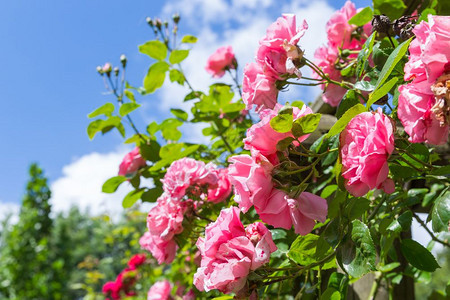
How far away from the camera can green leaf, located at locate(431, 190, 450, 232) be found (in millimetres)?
575

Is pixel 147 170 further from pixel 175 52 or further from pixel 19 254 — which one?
pixel 19 254

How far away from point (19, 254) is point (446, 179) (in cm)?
681

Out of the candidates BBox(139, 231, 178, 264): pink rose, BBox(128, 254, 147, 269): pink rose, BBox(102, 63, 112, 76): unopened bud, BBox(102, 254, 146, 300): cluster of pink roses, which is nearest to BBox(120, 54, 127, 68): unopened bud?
BBox(102, 63, 112, 76): unopened bud

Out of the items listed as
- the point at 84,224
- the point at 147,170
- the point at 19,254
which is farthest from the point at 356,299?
the point at 84,224

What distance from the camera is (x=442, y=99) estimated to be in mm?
491

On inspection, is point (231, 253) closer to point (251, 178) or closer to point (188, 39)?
point (251, 178)

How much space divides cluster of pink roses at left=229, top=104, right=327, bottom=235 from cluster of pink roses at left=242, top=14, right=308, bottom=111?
0.15 metres

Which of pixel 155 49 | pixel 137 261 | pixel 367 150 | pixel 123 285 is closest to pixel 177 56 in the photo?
pixel 155 49

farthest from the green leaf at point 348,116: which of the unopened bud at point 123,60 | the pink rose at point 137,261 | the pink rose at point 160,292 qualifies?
the pink rose at point 137,261

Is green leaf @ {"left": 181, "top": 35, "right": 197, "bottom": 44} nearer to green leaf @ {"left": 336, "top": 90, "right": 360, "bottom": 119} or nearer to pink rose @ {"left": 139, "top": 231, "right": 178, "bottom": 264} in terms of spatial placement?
pink rose @ {"left": 139, "top": 231, "right": 178, "bottom": 264}

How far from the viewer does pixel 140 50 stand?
133 cm

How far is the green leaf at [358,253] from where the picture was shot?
1.97ft

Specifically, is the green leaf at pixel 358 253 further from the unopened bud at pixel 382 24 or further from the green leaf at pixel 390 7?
the green leaf at pixel 390 7

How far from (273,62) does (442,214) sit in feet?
1.23
